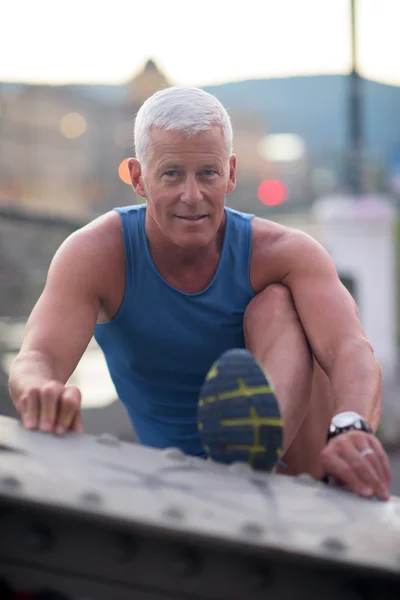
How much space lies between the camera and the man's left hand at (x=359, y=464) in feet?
5.25

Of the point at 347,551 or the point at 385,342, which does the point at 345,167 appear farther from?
the point at 347,551

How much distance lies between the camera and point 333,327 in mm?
2104

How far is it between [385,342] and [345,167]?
1808mm

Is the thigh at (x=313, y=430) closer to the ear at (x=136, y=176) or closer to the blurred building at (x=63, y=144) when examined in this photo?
the ear at (x=136, y=176)

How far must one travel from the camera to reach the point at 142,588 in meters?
1.34

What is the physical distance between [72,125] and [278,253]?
2509 inches

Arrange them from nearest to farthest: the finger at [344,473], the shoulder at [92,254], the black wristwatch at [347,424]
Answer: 1. the finger at [344,473]
2. the black wristwatch at [347,424]
3. the shoulder at [92,254]

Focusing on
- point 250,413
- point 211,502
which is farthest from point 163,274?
point 211,502

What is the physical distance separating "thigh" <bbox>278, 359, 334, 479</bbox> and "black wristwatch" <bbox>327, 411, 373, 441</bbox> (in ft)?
1.27

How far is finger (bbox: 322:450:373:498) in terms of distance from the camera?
1588 millimetres

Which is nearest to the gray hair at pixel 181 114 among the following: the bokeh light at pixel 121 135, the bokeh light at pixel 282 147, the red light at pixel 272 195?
the red light at pixel 272 195

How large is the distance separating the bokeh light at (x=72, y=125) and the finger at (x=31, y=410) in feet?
202

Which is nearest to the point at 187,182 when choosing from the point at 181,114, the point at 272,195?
the point at 181,114

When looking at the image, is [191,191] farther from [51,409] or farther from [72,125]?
[72,125]
